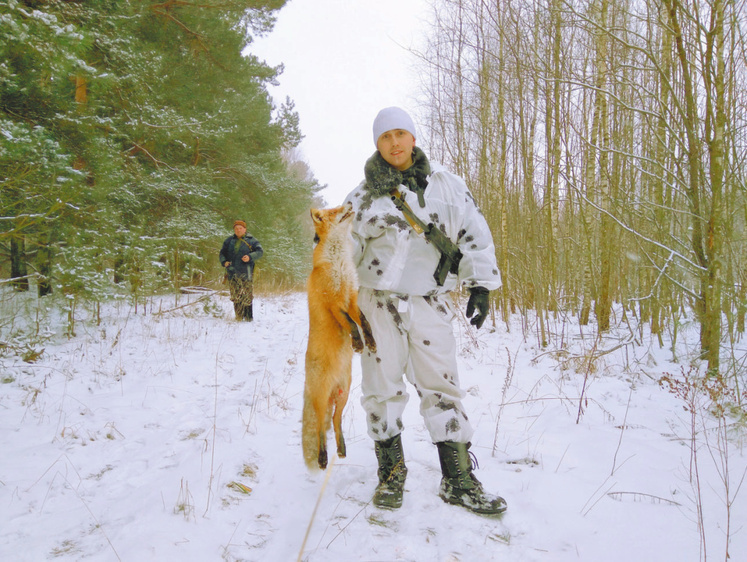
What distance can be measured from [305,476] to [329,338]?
932 millimetres

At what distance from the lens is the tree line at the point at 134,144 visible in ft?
13.3

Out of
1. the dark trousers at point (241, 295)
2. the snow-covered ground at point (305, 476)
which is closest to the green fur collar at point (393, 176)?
the snow-covered ground at point (305, 476)

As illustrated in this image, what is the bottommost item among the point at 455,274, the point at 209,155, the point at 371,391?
the point at 371,391

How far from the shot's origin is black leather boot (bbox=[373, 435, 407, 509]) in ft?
6.71

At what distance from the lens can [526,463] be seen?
2602 millimetres

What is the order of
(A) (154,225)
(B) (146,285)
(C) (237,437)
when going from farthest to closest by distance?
1. (A) (154,225)
2. (B) (146,285)
3. (C) (237,437)

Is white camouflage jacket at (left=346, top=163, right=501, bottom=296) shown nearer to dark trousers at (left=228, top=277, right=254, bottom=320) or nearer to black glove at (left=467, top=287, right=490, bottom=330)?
black glove at (left=467, top=287, right=490, bottom=330)

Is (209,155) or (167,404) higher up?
(209,155)

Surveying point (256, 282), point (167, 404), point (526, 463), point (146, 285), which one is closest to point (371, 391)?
point (526, 463)

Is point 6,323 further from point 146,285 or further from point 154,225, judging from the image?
point 154,225

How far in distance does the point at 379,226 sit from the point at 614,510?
6.48ft

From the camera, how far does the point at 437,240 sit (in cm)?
224

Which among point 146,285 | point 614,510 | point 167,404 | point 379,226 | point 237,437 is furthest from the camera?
point 146,285

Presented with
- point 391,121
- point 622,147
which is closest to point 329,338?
point 391,121
